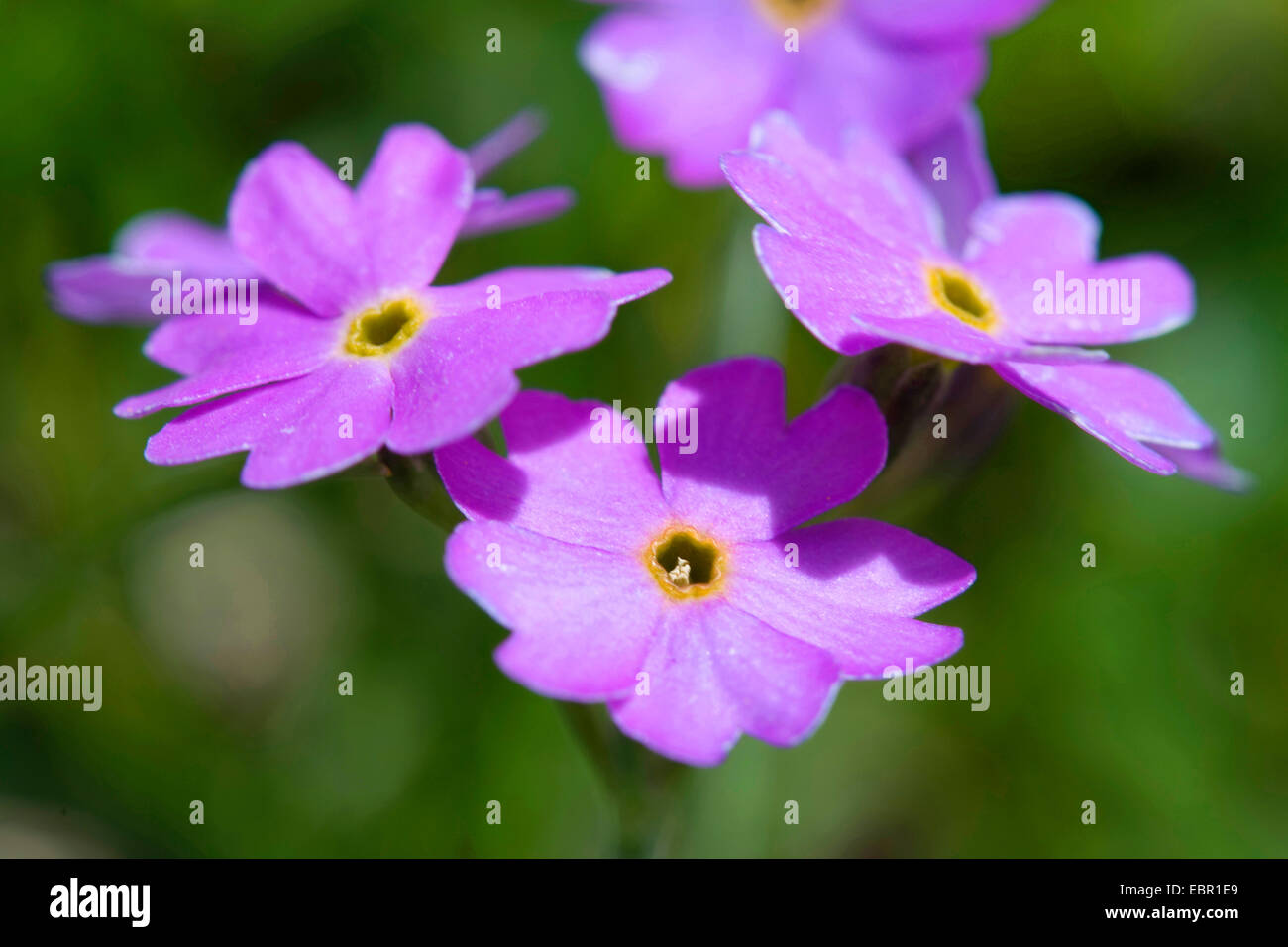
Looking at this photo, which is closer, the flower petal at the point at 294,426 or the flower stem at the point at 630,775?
the flower petal at the point at 294,426

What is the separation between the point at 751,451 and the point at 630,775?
2.26ft

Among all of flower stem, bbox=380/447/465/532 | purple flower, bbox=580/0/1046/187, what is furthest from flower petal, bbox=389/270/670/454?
purple flower, bbox=580/0/1046/187

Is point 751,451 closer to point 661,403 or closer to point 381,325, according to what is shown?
point 661,403

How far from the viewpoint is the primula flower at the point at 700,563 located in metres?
1.52

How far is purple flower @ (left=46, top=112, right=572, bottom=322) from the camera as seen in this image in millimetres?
2121

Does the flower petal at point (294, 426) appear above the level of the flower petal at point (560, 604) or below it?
above

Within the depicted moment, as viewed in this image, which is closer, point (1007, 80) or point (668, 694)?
point (668, 694)

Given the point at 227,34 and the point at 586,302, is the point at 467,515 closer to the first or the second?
the point at 586,302

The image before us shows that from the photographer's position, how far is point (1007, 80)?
12.0 ft

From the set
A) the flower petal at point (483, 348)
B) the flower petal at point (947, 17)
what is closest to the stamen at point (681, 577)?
the flower petal at point (483, 348)

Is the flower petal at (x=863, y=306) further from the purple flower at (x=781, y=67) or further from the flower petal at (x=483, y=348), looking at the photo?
the purple flower at (x=781, y=67)

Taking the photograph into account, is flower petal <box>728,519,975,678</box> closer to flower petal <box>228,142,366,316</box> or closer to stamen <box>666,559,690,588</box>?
stamen <box>666,559,690,588</box>
